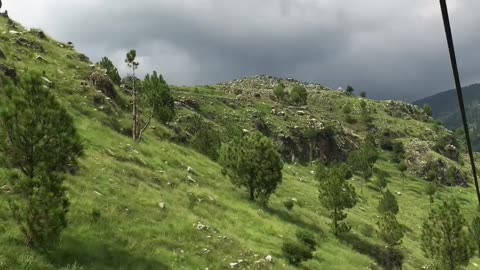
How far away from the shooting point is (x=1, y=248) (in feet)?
61.4

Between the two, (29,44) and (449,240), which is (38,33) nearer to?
(29,44)

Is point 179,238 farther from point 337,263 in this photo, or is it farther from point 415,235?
point 415,235

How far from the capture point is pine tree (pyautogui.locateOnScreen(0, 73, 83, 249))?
63.2 ft

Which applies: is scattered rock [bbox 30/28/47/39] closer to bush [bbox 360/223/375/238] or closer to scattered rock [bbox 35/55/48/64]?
scattered rock [bbox 35/55/48/64]

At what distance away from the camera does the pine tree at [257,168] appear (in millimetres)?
53000

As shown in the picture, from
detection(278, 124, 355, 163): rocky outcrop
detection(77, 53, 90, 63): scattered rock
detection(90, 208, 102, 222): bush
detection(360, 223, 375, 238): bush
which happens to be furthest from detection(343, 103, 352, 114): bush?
detection(90, 208, 102, 222): bush

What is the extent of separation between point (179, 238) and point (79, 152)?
29.5ft

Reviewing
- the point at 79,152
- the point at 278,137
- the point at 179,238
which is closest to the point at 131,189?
the point at 179,238

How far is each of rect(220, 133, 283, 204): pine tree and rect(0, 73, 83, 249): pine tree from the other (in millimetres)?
32452

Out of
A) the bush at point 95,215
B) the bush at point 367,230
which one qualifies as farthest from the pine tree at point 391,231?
the bush at point 95,215

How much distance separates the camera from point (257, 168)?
5341cm

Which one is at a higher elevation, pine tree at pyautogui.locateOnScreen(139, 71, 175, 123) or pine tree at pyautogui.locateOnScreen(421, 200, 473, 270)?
pine tree at pyautogui.locateOnScreen(139, 71, 175, 123)

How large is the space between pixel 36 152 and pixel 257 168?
113 feet

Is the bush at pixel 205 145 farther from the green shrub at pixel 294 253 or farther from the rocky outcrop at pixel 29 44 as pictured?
the green shrub at pixel 294 253
